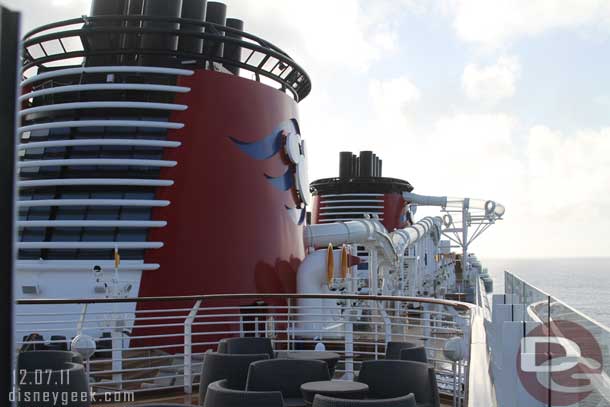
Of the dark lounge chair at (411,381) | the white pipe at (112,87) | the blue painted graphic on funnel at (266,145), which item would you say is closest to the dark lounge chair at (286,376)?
the dark lounge chair at (411,381)

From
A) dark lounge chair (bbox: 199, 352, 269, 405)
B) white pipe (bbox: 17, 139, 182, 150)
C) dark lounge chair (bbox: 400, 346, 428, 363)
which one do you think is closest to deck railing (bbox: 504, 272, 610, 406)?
dark lounge chair (bbox: 400, 346, 428, 363)

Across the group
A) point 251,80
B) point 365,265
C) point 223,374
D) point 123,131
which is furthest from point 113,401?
point 365,265

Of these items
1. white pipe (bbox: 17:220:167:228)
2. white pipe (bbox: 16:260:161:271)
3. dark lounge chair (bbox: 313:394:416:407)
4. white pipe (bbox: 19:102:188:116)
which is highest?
white pipe (bbox: 19:102:188:116)

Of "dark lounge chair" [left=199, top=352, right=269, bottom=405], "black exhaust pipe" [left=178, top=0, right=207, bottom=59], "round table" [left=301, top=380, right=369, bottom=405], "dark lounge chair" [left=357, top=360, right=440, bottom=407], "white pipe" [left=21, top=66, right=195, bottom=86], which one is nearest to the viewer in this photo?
"round table" [left=301, top=380, right=369, bottom=405]

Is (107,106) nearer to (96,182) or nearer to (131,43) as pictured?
(96,182)

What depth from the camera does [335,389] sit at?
14.0 ft

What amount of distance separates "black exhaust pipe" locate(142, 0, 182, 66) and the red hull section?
2.19 feet

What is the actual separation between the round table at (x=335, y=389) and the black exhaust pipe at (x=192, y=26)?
8194mm

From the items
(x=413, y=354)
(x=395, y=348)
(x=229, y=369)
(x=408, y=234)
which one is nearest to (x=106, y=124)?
(x=395, y=348)

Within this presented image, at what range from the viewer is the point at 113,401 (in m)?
6.71

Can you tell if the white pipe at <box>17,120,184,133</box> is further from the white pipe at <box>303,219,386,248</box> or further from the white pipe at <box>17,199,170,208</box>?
the white pipe at <box>303,219,386,248</box>

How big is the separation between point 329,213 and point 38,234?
20035mm

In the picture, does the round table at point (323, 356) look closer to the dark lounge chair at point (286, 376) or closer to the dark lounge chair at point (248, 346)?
the dark lounge chair at point (248, 346)

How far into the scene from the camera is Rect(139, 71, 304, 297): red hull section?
10664mm
